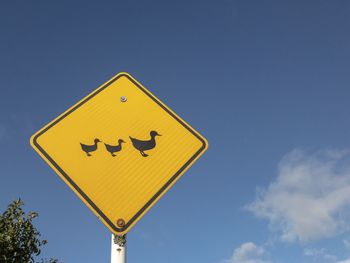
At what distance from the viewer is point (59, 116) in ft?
11.2

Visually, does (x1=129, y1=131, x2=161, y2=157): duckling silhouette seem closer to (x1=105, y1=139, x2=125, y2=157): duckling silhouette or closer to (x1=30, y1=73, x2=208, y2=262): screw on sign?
(x1=30, y1=73, x2=208, y2=262): screw on sign

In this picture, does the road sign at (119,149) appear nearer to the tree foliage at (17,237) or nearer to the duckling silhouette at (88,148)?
the duckling silhouette at (88,148)

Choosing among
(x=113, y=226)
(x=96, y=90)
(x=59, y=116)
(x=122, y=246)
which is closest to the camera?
(x=113, y=226)

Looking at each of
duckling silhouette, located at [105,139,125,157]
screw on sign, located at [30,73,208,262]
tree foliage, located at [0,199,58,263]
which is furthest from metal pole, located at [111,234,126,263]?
tree foliage, located at [0,199,58,263]

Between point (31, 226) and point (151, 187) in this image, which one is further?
point (31, 226)

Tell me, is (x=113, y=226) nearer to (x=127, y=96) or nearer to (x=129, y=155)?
(x=129, y=155)

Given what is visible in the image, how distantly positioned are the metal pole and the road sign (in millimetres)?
290

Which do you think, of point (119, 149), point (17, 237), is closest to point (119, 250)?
point (119, 149)

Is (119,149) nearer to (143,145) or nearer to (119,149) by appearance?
(119,149)

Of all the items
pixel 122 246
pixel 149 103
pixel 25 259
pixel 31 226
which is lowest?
pixel 122 246

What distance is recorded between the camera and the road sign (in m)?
2.94

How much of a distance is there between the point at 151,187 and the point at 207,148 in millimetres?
660

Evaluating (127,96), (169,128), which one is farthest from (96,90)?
(169,128)

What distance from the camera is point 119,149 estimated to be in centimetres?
317
